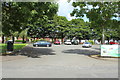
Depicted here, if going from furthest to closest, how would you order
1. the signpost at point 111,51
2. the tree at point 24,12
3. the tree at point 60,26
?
the tree at point 60,26
the signpost at point 111,51
the tree at point 24,12

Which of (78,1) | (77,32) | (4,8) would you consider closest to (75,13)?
(78,1)

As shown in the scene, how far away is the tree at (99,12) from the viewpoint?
14672 millimetres

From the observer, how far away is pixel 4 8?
15.5 metres

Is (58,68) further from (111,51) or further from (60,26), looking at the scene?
(60,26)

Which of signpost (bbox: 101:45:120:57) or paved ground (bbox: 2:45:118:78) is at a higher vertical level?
signpost (bbox: 101:45:120:57)

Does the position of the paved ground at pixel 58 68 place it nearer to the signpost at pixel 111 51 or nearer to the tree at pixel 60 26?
the signpost at pixel 111 51

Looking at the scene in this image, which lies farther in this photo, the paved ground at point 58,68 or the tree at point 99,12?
the tree at point 99,12

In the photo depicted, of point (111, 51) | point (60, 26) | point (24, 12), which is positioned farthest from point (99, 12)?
point (60, 26)

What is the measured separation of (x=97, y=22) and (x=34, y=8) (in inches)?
245

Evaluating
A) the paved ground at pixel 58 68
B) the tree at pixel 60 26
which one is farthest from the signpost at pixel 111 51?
the tree at pixel 60 26

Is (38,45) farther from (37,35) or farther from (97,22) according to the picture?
(37,35)

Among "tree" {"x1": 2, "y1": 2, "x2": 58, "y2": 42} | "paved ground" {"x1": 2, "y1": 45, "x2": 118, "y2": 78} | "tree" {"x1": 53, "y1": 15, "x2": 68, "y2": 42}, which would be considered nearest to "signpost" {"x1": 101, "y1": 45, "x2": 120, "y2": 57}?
"paved ground" {"x1": 2, "y1": 45, "x2": 118, "y2": 78}

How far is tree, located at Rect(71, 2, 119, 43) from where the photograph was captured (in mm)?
14672

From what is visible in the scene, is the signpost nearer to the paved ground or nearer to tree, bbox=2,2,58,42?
the paved ground
